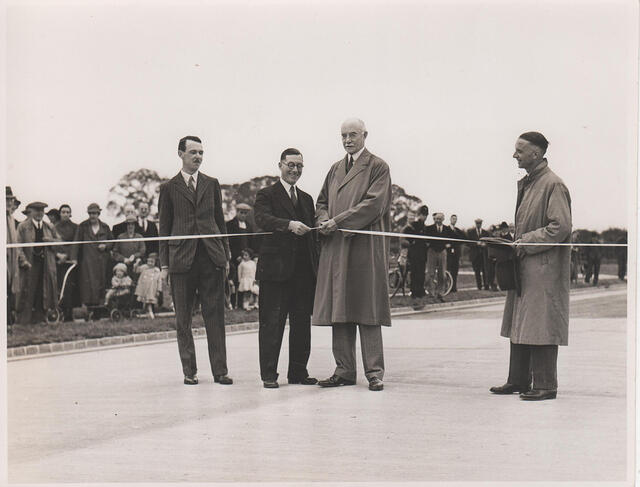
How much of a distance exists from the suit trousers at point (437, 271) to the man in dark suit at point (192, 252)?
11217 millimetres

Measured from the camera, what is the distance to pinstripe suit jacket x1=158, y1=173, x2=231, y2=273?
9.43m

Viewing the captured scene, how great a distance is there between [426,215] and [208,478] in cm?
1202

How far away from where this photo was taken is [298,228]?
29.9 ft

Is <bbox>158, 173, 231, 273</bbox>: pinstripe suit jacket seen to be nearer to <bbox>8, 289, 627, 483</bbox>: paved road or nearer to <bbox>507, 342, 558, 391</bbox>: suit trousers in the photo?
<bbox>8, 289, 627, 483</bbox>: paved road

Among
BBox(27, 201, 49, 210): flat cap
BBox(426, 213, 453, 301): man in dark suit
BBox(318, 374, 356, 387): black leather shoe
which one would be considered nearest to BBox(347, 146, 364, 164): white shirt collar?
BBox(318, 374, 356, 387): black leather shoe

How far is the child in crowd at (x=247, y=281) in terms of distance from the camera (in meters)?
16.9

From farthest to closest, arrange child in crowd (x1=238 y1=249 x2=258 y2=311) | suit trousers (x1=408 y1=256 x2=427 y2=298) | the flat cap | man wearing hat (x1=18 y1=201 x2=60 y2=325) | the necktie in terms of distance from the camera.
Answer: suit trousers (x1=408 y1=256 x2=427 y2=298)
child in crowd (x1=238 y1=249 x2=258 y2=311)
man wearing hat (x1=18 y1=201 x2=60 y2=325)
the flat cap
the necktie

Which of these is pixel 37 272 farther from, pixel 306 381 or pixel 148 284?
pixel 306 381

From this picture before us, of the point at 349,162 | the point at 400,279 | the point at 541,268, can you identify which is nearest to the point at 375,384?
the point at 541,268

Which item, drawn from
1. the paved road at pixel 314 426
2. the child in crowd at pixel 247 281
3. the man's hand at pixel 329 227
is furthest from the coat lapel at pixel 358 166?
the child in crowd at pixel 247 281

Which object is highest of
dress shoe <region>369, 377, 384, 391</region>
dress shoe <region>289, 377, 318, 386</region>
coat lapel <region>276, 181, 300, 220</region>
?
coat lapel <region>276, 181, 300, 220</region>

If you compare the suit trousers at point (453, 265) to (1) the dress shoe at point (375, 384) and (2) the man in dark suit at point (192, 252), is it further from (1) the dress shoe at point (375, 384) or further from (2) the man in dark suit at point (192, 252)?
(1) the dress shoe at point (375, 384)

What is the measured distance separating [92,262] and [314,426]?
321 inches

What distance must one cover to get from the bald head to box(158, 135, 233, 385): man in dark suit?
4.21 ft
